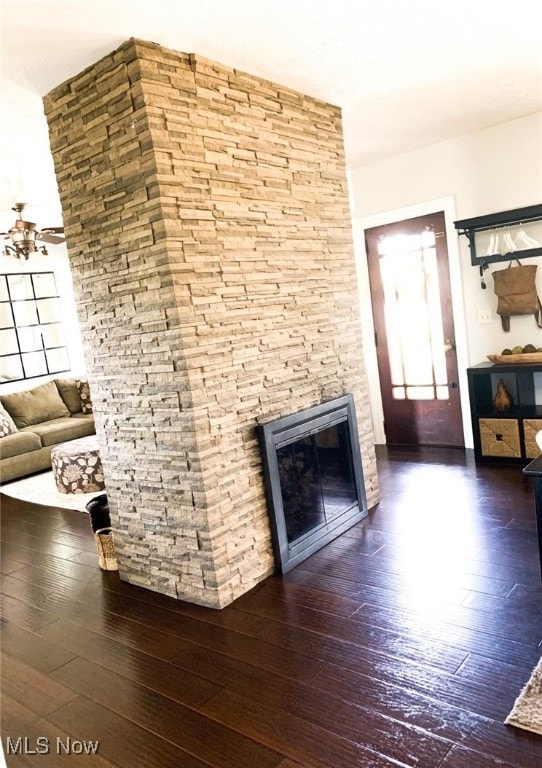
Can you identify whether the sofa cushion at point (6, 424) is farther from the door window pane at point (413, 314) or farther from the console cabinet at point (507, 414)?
the console cabinet at point (507, 414)

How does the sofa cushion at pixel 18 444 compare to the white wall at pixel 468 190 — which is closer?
the white wall at pixel 468 190

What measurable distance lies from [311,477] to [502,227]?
275 cm

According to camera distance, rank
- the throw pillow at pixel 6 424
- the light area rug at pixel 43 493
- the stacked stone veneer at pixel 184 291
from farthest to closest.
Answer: the throw pillow at pixel 6 424
the light area rug at pixel 43 493
the stacked stone veneer at pixel 184 291

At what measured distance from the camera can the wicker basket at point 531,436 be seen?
432 cm

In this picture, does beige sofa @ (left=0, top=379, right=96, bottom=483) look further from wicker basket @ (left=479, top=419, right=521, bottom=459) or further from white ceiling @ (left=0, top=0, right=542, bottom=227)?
wicker basket @ (left=479, top=419, right=521, bottom=459)

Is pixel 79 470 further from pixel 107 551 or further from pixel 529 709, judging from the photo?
pixel 529 709

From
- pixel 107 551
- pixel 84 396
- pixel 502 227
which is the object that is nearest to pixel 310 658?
pixel 107 551

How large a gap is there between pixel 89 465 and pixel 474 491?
10.6 ft

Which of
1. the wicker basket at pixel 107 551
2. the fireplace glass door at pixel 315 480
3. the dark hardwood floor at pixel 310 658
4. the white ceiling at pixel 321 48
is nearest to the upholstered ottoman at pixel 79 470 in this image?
the dark hardwood floor at pixel 310 658

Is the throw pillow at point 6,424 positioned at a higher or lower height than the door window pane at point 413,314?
lower

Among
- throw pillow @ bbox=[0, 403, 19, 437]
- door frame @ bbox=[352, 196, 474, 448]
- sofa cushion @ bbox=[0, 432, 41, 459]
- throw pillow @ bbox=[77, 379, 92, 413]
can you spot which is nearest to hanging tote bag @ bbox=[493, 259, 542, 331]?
door frame @ bbox=[352, 196, 474, 448]

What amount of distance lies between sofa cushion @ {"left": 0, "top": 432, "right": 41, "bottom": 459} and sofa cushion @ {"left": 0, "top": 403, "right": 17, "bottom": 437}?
0.06 metres

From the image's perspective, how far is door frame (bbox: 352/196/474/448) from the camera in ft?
15.9

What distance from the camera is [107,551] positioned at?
338 cm
